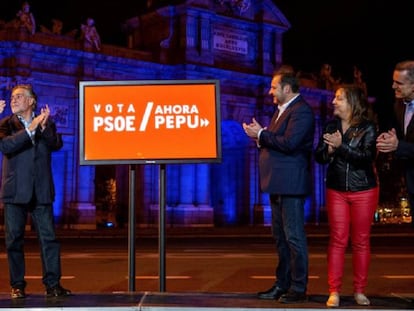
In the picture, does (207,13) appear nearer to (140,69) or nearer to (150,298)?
(140,69)

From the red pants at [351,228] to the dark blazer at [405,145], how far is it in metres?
0.42

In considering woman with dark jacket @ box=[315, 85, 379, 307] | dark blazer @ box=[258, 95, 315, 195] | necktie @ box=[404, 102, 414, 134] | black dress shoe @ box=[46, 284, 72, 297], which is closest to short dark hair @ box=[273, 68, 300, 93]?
dark blazer @ box=[258, 95, 315, 195]

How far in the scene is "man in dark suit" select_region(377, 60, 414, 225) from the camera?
7.12 m

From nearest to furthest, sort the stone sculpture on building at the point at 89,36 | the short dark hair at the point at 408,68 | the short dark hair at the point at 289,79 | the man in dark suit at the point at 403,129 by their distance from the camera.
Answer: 1. the man in dark suit at the point at 403,129
2. the short dark hair at the point at 408,68
3. the short dark hair at the point at 289,79
4. the stone sculpture on building at the point at 89,36

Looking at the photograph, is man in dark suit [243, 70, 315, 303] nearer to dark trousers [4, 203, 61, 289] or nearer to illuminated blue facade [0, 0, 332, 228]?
dark trousers [4, 203, 61, 289]

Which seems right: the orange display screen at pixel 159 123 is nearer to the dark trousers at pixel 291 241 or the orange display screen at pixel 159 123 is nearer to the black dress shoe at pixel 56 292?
the dark trousers at pixel 291 241

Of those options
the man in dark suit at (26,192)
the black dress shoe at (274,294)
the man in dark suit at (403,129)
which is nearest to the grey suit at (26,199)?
the man in dark suit at (26,192)

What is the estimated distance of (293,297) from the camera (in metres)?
7.41

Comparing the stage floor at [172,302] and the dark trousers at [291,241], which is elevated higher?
the dark trousers at [291,241]

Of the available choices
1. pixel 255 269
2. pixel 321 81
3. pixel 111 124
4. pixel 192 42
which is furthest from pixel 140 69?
pixel 111 124

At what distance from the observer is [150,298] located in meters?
7.48

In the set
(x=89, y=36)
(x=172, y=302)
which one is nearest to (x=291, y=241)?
(x=172, y=302)

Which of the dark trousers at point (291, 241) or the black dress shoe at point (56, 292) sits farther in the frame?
the black dress shoe at point (56, 292)

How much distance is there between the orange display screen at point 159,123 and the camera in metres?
8.09
